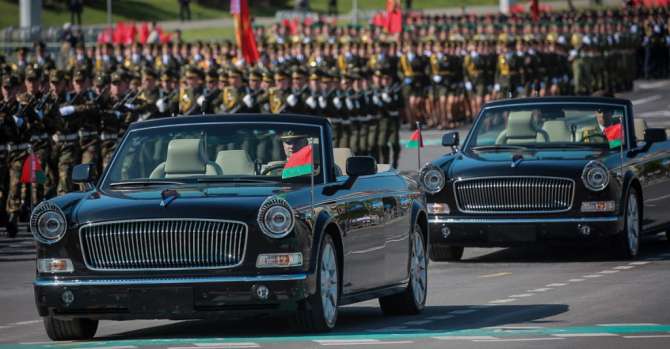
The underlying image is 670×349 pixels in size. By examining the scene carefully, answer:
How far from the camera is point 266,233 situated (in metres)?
12.8

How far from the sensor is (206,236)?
12844 mm

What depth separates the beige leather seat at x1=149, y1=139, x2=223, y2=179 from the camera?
14000mm

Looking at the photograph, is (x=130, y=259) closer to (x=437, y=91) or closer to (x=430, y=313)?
(x=430, y=313)

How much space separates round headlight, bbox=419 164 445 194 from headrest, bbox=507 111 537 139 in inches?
51.0

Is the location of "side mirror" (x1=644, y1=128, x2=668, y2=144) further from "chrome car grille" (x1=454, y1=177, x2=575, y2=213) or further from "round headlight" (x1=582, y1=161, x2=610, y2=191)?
"chrome car grille" (x1=454, y1=177, x2=575, y2=213)

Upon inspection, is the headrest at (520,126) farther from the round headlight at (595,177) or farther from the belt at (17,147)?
the belt at (17,147)

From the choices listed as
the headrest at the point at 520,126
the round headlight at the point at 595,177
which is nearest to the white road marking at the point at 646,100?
the headrest at the point at 520,126

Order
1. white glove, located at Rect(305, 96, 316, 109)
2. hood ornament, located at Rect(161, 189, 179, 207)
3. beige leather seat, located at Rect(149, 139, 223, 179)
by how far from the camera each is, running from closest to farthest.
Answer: hood ornament, located at Rect(161, 189, 179, 207) → beige leather seat, located at Rect(149, 139, 223, 179) → white glove, located at Rect(305, 96, 316, 109)

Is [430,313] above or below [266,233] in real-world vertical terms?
below

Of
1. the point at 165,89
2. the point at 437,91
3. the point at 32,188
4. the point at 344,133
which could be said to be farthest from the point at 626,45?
the point at 32,188

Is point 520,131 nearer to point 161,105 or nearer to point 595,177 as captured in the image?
point 595,177

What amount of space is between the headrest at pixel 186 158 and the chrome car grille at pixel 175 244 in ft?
3.80

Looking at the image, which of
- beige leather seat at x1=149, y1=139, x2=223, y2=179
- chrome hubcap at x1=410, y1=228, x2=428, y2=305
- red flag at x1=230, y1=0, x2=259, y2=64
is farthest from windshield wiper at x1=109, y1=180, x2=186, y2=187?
red flag at x1=230, y1=0, x2=259, y2=64

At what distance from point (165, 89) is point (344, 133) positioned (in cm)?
471
